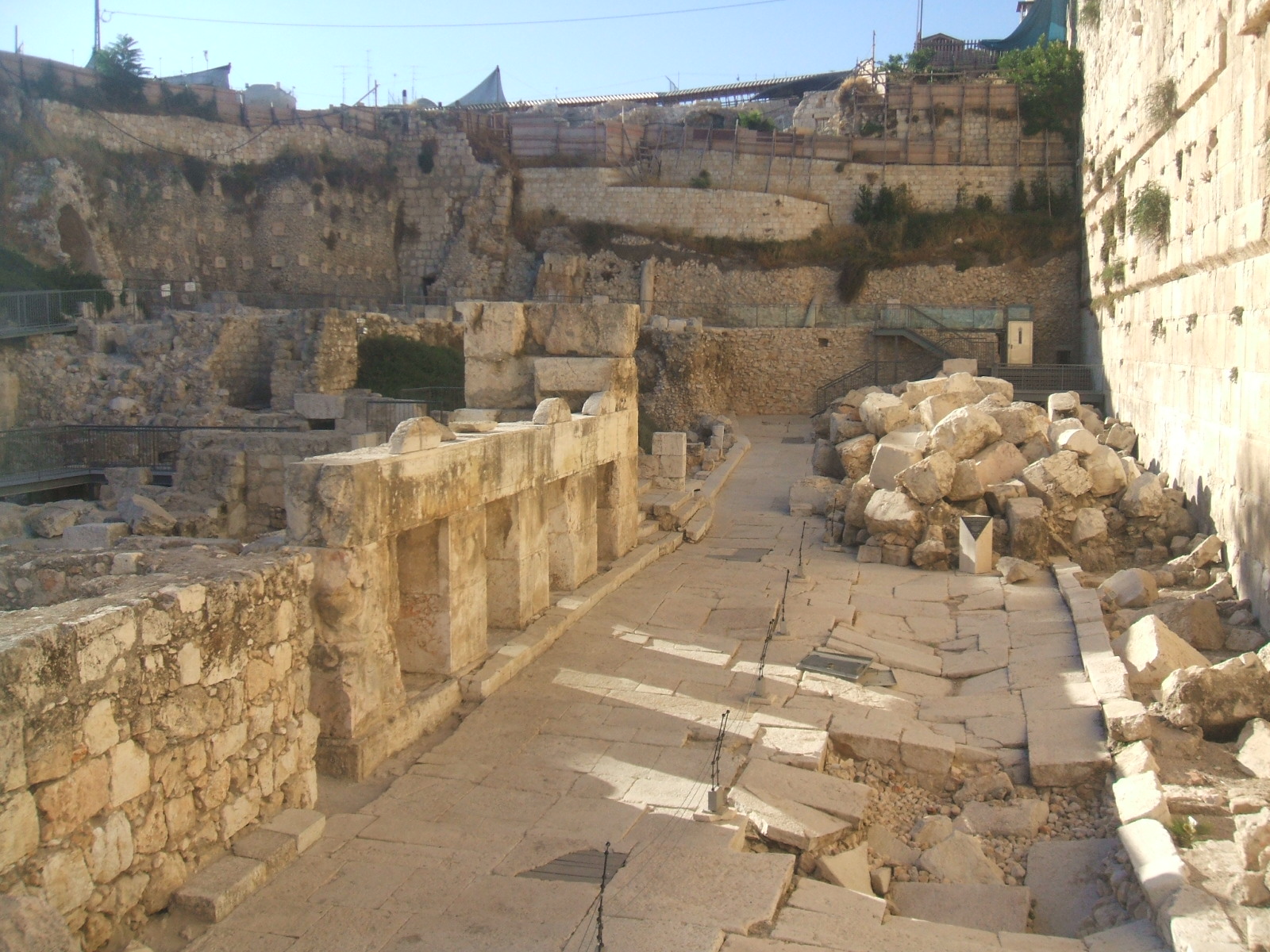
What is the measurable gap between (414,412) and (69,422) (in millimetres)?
8677

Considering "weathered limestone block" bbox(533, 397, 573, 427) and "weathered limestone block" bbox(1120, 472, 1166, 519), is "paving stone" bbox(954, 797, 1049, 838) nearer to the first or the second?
"weathered limestone block" bbox(533, 397, 573, 427)

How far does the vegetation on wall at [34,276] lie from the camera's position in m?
24.8

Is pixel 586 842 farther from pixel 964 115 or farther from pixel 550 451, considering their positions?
pixel 964 115

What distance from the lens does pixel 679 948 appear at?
4.17 metres

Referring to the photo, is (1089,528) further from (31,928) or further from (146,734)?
(31,928)

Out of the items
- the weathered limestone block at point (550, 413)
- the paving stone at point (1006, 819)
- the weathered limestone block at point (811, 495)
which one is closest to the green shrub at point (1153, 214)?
the weathered limestone block at point (811, 495)

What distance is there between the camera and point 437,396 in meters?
21.6

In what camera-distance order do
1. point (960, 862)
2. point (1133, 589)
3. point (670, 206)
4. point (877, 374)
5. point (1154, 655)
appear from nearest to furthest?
1. point (960, 862)
2. point (1154, 655)
3. point (1133, 589)
4. point (877, 374)
5. point (670, 206)

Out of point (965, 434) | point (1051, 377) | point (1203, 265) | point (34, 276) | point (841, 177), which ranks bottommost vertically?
point (965, 434)

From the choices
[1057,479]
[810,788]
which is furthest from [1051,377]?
[810,788]

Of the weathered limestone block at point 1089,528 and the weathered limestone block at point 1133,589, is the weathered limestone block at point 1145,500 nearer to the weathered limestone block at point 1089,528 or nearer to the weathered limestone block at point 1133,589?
the weathered limestone block at point 1089,528

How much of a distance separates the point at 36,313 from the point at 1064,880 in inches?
910

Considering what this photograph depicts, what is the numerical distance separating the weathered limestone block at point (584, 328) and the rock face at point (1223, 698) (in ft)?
19.4

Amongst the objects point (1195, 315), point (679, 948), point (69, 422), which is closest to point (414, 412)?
point (69, 422)
